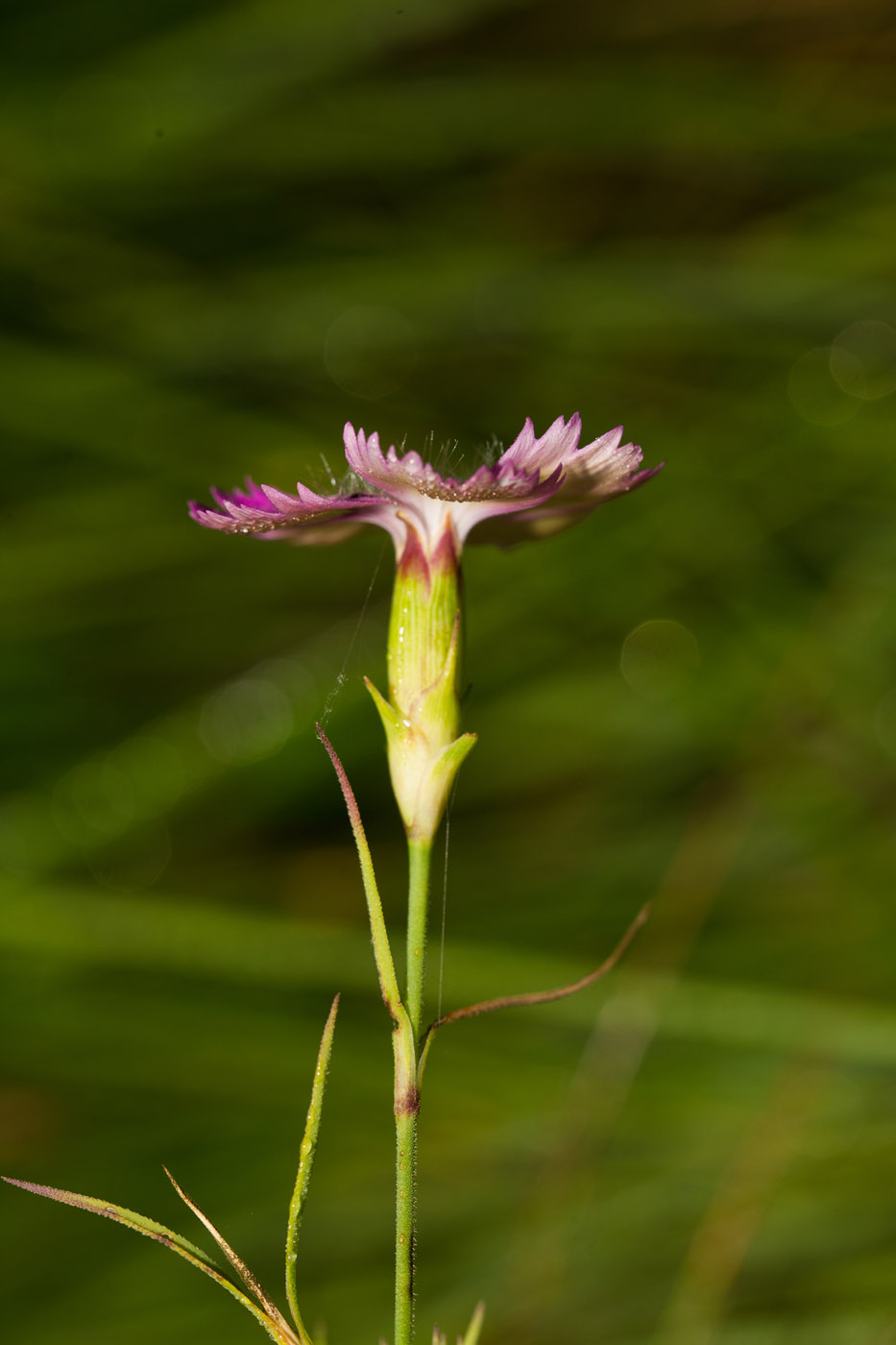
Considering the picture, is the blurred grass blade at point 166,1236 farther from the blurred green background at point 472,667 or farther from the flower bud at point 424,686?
the blurred green background at point 472,667

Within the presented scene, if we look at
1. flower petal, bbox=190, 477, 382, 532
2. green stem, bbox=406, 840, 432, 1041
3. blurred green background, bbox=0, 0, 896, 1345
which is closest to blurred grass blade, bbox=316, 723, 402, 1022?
green stem, bbox=406, 840, 432, 1041

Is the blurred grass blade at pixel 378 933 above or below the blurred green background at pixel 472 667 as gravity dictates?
below

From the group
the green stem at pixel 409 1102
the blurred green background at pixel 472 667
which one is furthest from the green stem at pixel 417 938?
the blurred green background at pixel 472 667

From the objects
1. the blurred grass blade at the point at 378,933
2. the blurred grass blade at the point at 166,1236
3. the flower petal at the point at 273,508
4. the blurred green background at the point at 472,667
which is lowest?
the blurred grass blade at the point at 166,1236

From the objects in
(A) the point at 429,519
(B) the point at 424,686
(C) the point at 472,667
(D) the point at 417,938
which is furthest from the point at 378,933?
(C) the point at 472,667

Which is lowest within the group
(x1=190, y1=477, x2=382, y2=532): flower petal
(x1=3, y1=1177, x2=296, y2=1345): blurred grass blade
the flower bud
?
(x1=3, y1=1177, x2=296, y2=1345): blurred grass blade

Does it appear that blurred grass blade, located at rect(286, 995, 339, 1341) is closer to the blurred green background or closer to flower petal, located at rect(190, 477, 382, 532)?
flower petal, located at rect(190, 477, 382, 532)

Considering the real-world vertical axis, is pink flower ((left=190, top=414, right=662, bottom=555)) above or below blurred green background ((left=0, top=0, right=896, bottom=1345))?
below
